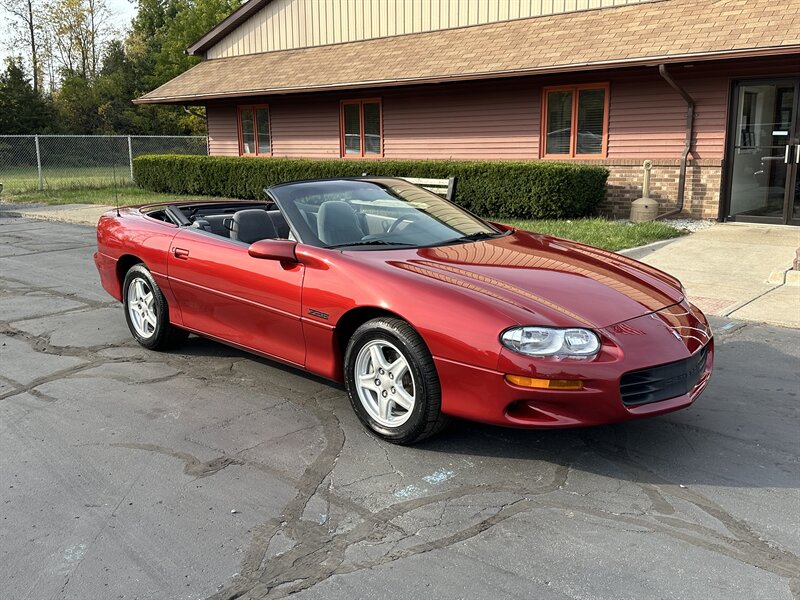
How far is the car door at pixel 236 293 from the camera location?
14.5 feet

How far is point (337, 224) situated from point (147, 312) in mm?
2003

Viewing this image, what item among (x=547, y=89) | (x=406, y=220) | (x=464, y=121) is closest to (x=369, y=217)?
(x=406, y=220)

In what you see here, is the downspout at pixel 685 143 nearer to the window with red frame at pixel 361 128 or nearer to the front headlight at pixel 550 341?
the window with red frame at pixel 361 128

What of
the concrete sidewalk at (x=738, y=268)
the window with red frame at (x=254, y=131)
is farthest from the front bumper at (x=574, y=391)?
the window with red frame at (x=254, y=131)

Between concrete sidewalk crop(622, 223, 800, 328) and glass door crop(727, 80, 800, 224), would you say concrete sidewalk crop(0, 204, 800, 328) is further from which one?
glass door crop(727, 80, 800, 224)

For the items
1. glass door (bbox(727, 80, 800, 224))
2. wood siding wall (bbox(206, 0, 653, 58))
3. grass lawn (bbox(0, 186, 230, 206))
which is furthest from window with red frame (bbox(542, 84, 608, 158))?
grass lawn (bbox(0, 186, 230, 206))

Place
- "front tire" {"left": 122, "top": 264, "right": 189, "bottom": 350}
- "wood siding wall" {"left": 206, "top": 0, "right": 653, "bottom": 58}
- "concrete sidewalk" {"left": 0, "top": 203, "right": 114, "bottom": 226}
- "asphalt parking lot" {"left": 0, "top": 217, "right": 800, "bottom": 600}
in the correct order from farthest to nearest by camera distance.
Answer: "wood siding wall" {"left": 206, "top": 0, "right": 653, "bottom": 58} → "concrete sidewalk" {"left": 0, "top": 203, "right": 114, "bottom": 226} → "front tire" {"left": 122, "top": 264, "right": 189, "bottom": 350} → "asphalt parking lot" {"left": 0, "top": 217, "right": 800, "bottom": 600}

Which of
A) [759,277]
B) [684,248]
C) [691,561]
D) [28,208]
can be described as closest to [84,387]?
[691,561]

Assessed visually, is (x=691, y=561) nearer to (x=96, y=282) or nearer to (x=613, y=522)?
(x=613, y=522)

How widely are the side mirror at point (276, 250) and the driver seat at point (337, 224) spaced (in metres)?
0.24

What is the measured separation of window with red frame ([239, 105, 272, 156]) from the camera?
2075cm

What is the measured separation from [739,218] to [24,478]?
12.4m

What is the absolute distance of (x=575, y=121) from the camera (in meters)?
14.6

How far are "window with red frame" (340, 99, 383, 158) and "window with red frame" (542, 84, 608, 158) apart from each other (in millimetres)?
4676
